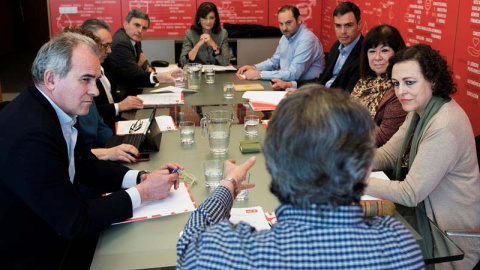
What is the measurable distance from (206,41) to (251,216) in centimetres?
373

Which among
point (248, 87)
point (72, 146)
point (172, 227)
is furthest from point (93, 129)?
point (248, 87)

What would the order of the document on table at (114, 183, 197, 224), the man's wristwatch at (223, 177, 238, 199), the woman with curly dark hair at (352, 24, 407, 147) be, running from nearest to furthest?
the man's wristwatch at (223, 177, 238, 199), the document on table at (114, 183, 197, 224), the woman with curly dark hair at (352, 24, 407, 147)

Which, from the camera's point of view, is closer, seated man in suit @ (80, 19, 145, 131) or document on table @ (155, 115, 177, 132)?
document on table @ (155, 115, 177, 132)

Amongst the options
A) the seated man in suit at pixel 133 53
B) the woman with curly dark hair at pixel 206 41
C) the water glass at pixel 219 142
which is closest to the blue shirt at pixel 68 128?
the water glass at pixel 219 142

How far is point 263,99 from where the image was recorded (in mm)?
3568

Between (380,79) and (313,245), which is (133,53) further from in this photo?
(313,245)

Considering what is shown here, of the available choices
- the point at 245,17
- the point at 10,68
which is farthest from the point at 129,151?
the point at 10,68

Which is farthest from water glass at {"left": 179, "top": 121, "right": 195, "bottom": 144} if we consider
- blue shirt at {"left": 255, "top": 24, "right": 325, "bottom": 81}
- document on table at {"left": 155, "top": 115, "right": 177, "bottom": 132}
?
blue shirt at {"left": 255, "top": 24, "right": 325, "bottom": 81}

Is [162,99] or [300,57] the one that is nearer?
[162,99]

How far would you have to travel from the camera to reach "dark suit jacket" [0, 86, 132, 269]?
5.31 feet

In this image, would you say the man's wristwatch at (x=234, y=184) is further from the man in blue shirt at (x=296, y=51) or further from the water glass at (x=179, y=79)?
the man in blue shirt at (x=296, y=51)

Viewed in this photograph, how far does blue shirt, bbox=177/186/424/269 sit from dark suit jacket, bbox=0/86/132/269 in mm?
725

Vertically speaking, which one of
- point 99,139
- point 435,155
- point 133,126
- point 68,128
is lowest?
point 99,139

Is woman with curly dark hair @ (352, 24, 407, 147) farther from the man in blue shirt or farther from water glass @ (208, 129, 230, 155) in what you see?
the man in blue shirt
